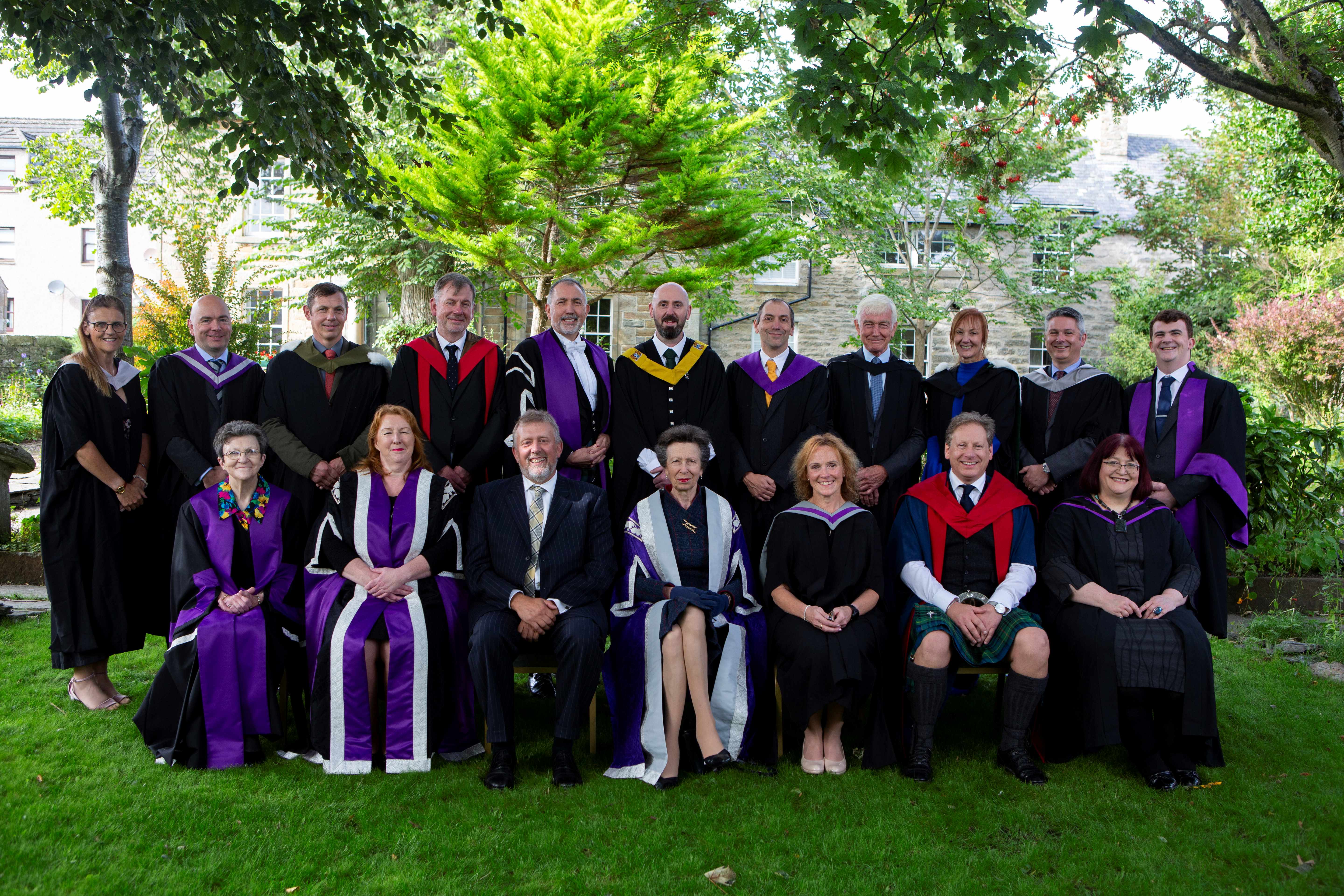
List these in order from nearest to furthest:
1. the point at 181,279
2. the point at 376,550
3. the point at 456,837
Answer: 1. the point at 456,837
2. the point at 376,550
3. the point at 181,279

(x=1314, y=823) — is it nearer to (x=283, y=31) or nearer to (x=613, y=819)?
(x=613, y=819)

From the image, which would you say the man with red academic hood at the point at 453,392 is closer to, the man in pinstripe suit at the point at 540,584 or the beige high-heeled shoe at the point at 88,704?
the man in pinstripe suit at the point at 540,584

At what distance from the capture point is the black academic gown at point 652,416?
4.55m

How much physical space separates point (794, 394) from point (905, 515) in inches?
35.6

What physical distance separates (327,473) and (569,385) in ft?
3.97

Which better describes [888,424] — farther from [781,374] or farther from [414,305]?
[414,305]

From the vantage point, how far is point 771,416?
4641 millimetres

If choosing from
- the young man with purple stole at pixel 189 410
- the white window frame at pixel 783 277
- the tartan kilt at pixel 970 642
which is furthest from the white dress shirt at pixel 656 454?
the white window frame at pixel 783 277

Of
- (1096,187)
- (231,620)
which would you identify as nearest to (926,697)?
(231,620)

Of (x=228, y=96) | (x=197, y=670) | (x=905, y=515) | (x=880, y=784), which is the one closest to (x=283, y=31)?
(x=228, y=96)

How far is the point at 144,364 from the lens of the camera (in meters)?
8.61

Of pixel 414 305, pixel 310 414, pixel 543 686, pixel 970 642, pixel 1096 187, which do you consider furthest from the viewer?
pixel 1096 187

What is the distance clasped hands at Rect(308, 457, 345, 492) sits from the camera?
4.20 metres

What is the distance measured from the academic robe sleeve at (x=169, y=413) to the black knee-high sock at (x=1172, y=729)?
423cm
